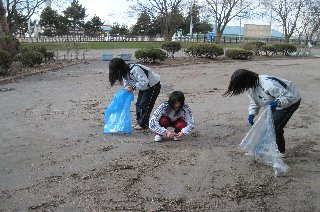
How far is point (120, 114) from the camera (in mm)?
5680

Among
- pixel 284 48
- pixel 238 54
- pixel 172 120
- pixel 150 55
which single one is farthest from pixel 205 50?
pixel 172 120

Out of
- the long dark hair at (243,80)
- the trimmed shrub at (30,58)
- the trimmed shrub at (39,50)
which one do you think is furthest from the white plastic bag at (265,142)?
the trimmed shrub at (39,50)

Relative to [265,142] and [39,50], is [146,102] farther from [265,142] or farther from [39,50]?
[39,50]

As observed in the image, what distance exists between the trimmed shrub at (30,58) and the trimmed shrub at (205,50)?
883 cm

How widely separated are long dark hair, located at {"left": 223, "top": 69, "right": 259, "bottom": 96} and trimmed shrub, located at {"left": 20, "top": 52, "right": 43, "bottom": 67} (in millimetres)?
11840

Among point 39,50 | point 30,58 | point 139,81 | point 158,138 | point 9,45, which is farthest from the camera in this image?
point 39,50

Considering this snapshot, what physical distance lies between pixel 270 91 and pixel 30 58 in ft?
39.9

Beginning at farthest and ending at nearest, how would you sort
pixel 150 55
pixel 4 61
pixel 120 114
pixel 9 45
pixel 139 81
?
pixel 150 55 → pixel 9 45 → pixel 4 61 → pixel 120 114 → pixel 139 81

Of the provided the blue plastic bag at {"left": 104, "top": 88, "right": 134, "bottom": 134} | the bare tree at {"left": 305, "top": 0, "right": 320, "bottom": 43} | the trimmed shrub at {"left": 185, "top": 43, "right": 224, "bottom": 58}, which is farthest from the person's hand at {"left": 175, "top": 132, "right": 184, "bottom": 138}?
the bare tree at {"left": 305, "top": 0, "right": 320, "bottom": 43}

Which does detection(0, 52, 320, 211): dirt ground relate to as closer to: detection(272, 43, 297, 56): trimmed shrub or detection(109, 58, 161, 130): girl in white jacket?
detection(109, 58, 161, 130): girl in white jacket

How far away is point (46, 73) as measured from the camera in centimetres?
1358

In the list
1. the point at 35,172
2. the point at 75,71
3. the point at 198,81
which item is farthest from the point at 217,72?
the point at 35,172

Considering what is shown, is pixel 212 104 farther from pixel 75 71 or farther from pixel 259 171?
pixel 75 71

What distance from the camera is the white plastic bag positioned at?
4.20 metres
